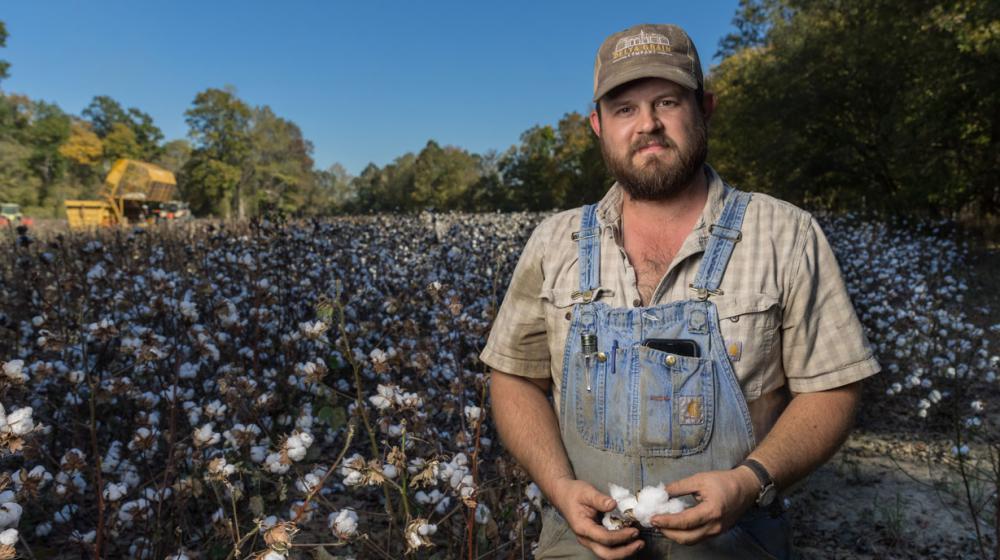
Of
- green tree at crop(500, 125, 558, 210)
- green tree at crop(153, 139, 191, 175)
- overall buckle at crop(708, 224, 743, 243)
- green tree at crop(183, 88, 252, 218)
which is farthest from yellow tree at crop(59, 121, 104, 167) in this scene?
overall buckle at crop(708, 224, 743, 243)

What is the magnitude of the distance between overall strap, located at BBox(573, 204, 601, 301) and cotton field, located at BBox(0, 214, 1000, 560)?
0.78 meters

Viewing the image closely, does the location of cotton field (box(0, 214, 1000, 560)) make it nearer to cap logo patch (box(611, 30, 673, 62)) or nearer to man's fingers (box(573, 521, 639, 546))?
man's fingers (box(573, 521, 639, 546))

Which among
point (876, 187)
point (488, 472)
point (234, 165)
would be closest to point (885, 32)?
point (876, 187)

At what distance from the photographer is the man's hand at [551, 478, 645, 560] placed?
1498 mm

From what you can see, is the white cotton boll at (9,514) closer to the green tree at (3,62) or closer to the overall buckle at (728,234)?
the overall buckle at (728,234)

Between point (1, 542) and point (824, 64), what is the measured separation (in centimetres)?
2537

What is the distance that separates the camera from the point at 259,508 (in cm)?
243

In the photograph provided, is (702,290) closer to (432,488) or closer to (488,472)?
(432,488)

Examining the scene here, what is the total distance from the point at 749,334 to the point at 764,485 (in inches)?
15.1

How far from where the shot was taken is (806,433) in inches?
64.9

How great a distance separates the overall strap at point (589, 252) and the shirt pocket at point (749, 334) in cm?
37

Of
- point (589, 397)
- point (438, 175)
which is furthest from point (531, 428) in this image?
point (438, 175)

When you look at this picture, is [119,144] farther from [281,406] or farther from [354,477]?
[354,477]

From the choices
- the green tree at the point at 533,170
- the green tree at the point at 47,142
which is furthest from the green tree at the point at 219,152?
the green tree at the point at 533,170
